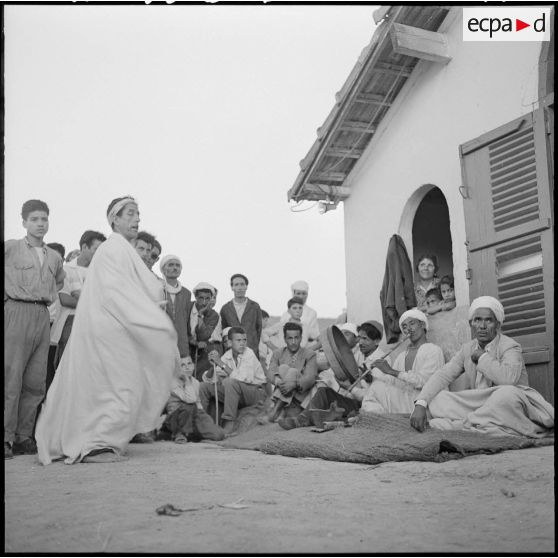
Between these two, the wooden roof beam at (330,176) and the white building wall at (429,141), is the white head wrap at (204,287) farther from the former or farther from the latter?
the wooden roof beam at (330,176)

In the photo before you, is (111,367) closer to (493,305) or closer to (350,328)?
(493,305)

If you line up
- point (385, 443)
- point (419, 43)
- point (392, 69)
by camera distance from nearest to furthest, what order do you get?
1. point (385, 443)
2. point (419, 43)
3. point (392, 69)

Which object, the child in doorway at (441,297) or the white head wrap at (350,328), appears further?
the white head wrap at (350,328)

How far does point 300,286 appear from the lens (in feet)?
29.6

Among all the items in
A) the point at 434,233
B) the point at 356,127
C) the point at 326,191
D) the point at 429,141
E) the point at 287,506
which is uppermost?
the point at 356,127

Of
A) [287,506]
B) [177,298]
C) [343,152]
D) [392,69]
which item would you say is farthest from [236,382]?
[287,506]

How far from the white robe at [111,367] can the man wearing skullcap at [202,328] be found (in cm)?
273

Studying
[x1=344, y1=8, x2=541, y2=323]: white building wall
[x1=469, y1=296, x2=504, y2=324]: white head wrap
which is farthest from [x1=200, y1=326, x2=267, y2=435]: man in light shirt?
[x1=469, y1=296, x2=504, y2=324]: white head wrap

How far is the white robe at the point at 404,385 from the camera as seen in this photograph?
20.1 feet

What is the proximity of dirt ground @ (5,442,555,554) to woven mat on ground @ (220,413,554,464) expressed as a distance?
0.18 metres

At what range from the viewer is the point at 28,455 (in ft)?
16.3

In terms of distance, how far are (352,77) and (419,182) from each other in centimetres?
137

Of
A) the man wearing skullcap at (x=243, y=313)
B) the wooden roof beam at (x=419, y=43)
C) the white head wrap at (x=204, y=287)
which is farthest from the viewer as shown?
the man wearing skullcap at (x=243, y=313)

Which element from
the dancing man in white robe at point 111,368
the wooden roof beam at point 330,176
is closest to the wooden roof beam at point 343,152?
the wooden roof beam at point 330,176
